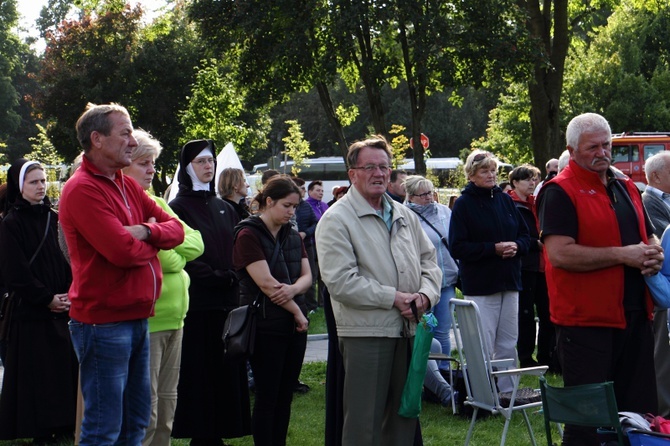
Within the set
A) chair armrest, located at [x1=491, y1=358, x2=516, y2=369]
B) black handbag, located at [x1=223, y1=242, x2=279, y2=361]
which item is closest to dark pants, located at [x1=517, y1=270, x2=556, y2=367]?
chair armrest, located at [x1=491, y1=358, x2=516, y2=369]

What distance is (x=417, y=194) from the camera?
9422 millimetres

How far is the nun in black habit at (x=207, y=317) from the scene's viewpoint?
22.9 ft

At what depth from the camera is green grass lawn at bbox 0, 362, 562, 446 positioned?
7531mm

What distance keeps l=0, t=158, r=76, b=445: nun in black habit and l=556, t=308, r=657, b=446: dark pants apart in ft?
13.0

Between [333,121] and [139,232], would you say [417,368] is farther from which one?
[333,121]

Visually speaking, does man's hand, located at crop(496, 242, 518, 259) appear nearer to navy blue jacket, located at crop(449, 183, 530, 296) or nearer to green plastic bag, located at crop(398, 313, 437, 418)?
navy blue jacket, located at crop(449, 183, 530, 296)

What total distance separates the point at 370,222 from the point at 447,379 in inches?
149

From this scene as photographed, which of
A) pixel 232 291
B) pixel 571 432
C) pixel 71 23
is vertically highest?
pixel 71 23

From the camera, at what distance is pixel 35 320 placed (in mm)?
7512

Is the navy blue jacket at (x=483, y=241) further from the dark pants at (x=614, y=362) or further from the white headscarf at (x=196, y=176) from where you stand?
the dark pants at (x=614, y=362)

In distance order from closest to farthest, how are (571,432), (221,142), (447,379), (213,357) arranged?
(571,432), (213,357), (447,379), (221,142)

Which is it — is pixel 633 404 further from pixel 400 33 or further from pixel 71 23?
pixel 71 23

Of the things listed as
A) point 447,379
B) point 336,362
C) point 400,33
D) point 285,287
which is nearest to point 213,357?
point 285,287

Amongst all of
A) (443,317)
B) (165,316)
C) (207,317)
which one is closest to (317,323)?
(443,317)
